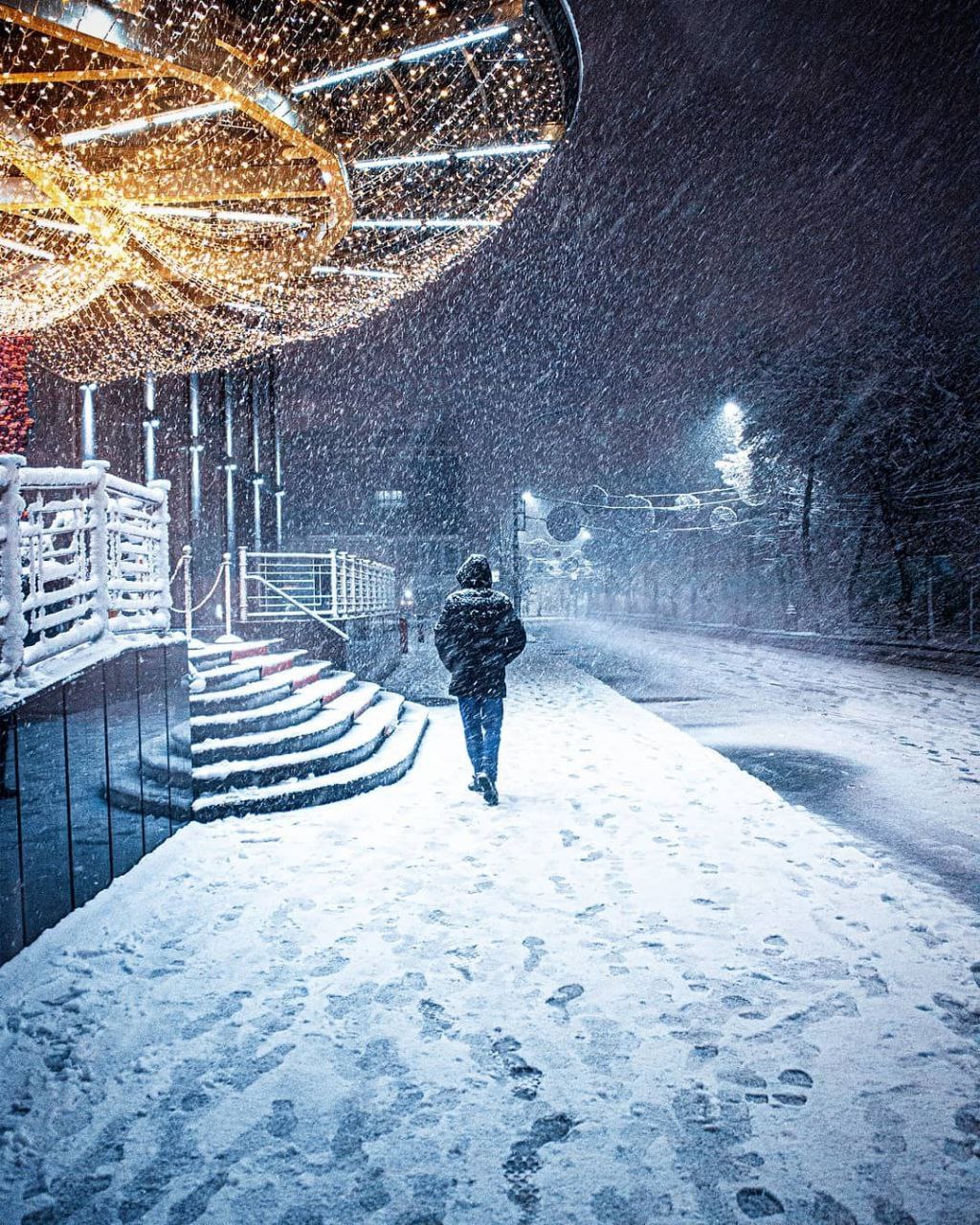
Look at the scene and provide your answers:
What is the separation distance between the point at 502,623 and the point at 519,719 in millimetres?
4513

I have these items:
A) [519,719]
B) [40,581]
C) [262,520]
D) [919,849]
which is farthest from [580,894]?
[262,520]

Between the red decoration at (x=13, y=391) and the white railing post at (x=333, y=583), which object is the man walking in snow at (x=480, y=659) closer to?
the white railing post at (x=333, y=583)

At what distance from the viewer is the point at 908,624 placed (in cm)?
2797

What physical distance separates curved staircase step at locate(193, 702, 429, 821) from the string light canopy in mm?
5284

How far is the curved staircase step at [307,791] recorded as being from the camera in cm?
Result: 622

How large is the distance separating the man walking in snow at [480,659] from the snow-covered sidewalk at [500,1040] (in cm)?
139

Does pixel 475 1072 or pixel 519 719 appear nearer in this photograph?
pixel 475 1072

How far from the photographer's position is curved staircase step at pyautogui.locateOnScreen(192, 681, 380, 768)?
6703 mm

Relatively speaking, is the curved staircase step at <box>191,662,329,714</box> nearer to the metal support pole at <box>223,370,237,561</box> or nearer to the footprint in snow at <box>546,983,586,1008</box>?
the footprint in snow at <box>546,983,586,1008</box>

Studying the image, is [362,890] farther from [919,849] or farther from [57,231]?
[57,231]

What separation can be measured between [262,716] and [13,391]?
904 cm

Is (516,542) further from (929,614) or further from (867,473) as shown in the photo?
(929,614)

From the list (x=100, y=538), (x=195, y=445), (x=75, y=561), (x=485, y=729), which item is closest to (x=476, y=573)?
(x=485, y=729)

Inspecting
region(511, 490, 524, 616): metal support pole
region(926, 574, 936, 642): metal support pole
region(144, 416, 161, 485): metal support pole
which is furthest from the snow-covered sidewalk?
region(511, 490, 524, 616): metal support pole
